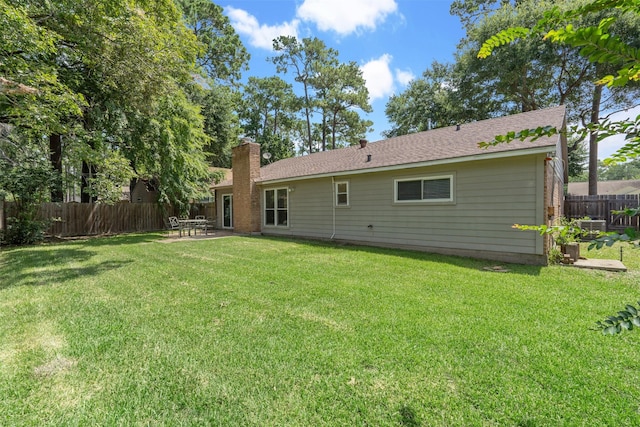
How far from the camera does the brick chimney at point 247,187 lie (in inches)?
528

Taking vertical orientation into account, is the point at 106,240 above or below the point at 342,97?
below

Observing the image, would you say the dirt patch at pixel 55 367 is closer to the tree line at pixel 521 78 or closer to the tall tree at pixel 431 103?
the tree line at pixel 521 78

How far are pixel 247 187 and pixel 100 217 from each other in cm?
686

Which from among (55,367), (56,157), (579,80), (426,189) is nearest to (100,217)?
(56,157)

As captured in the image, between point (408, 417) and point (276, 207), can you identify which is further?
point (276, 207)

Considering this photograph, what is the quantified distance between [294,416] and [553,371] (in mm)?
2157

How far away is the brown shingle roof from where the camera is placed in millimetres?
7788

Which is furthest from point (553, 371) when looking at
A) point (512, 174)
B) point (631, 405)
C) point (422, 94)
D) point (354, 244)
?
point (422, 94)

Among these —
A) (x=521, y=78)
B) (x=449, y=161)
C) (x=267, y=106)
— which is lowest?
(x=449, y=161)

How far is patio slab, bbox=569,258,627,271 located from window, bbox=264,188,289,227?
9164mm

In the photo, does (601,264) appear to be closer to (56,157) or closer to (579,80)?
(579,80)

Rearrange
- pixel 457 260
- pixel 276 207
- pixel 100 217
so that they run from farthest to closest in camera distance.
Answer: pixel 100 217 < pixel 276 207 < pixel 457 260

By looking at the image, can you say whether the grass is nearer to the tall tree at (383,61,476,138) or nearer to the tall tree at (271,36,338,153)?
the tall tree at (383,61,476,138)

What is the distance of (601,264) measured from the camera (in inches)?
256
